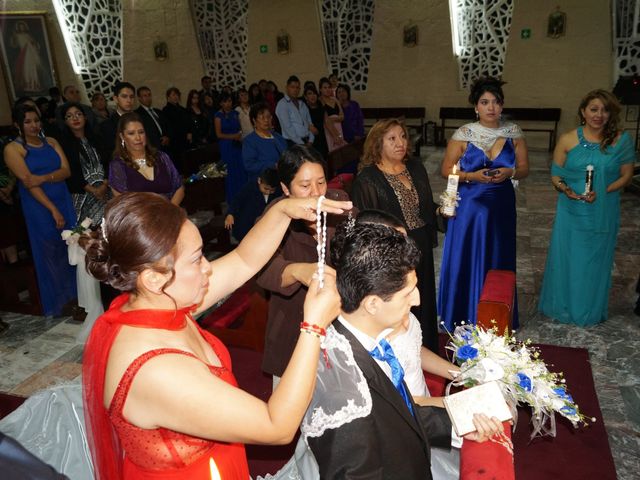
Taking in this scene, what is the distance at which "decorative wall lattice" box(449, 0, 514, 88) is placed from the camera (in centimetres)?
1321

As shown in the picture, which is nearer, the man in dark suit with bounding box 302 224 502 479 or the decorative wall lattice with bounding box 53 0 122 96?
the man in dark suit with bounding box 302 224 502 479

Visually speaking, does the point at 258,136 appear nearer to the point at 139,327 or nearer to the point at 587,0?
the point at 139,327

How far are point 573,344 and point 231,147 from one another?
644 centimetres

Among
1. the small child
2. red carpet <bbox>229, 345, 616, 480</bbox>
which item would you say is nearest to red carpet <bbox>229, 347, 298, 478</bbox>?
red carpet <bbox>229, 345, 616, 480</bbox>

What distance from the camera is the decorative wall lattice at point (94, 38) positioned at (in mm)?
15633

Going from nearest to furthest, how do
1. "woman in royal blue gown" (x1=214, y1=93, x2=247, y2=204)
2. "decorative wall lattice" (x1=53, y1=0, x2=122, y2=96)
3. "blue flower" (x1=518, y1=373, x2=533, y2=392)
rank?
"blue flower" (x1=518, y1=373, x2=533, y2=392) < "woman in royal blue gown" (x1=214, y1=93, x2=247, y2=204) < "decorative wall lattice" (x1=53, y1=0, x2=122, y2=96)

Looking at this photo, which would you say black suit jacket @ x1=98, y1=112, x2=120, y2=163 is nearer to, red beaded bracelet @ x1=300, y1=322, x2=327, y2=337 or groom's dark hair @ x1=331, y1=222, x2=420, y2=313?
groom's dark hair @ x1=331, y1=222, x2=420, y2=313

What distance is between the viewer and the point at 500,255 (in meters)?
4.49

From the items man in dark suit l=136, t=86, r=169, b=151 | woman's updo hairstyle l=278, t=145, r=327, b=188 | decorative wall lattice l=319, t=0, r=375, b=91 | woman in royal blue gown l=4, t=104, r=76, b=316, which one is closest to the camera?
woman's updo hairstyle l=278, t=145, r=327, b=188

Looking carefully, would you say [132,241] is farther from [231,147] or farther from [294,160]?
[231,147]

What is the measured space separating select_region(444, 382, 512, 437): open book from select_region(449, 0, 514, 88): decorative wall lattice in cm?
1307

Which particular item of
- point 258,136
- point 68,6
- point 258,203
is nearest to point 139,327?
point 258,203

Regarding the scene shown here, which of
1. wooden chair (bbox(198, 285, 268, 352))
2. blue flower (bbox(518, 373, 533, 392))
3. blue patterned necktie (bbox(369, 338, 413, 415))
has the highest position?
blue patterned necktie (bbox(369, 338, 413, 415))

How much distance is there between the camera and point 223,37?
15719 mm
